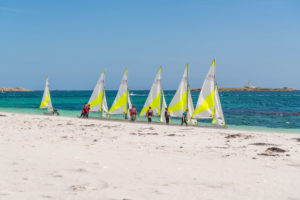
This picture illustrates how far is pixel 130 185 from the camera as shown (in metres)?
7.14

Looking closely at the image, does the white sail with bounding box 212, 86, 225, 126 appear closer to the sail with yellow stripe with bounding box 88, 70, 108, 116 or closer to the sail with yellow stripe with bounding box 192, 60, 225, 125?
the sail with yellow stripe with bounding box 192, 60, 225, 125

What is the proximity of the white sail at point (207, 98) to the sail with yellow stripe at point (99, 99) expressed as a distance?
11615 mm

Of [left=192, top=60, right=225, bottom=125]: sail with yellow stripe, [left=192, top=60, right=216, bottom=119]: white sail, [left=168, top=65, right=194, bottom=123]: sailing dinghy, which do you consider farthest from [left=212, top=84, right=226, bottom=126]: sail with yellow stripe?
[left=168, top=65, right=194, bottom=123]: sailing dinghy

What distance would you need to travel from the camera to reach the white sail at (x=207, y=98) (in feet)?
93.7

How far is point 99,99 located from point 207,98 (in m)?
12.9

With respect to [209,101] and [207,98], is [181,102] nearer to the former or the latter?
[207,98]

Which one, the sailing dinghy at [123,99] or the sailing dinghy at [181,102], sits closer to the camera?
the sailing dinghy at [181,102]

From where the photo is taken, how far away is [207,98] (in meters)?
28.6

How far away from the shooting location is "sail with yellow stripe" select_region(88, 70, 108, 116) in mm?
35781

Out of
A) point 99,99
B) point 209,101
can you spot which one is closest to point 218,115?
point 209,101

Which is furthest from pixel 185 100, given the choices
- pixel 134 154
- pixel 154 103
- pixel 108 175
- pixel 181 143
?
pixel 108 175

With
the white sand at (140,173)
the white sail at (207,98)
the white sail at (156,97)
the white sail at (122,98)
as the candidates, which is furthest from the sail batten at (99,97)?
the white sand at (140,173)

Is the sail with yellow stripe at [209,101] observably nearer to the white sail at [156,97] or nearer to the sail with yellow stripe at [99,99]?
the white sail at [156,97]

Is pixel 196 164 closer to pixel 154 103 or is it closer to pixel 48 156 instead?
pixel 48 156
